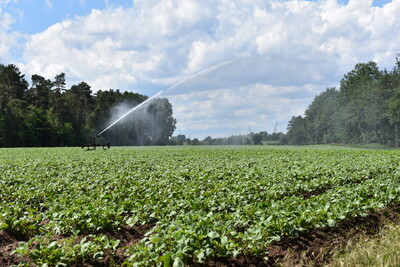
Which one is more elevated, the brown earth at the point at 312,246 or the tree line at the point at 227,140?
the tree line at the point at 227,140

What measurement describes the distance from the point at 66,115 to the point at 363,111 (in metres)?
62.2

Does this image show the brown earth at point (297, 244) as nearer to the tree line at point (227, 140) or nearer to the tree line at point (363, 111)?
the tree line at point (227, 140)

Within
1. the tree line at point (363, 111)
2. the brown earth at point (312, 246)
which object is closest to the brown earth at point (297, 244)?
the brown earth at point (312, 246)

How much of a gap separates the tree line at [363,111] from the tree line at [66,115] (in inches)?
1529

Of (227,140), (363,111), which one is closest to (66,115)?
(227,140)

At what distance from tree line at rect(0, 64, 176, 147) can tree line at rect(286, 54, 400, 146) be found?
3883cm

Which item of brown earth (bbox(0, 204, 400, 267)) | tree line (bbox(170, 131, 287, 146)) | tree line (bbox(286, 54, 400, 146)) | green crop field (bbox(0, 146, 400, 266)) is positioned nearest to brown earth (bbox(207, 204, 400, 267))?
brown earth (bbox(0, 204, 400, 267))

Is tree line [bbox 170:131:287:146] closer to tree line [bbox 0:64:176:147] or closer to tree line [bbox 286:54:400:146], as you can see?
tree line [bbox 0:64:176:147]

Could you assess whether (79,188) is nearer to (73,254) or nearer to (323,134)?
(73,254)

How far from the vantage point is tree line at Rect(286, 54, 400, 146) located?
7344cm

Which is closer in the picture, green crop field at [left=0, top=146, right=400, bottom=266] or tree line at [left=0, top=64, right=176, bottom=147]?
green crop field at [left=0, top=146, right=400, bottom=266]

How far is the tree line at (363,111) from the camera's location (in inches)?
2891

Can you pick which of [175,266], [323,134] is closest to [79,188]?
[175,266]

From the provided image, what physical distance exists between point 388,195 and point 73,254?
7.36 metres
